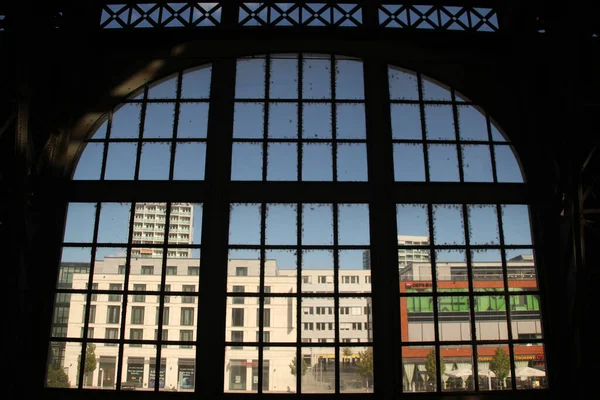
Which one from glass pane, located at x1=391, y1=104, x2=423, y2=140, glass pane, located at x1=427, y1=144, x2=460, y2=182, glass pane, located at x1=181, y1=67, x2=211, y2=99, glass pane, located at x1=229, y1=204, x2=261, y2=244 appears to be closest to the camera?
glass pane, located at x1=229, y1=204, x2=261, y2=244

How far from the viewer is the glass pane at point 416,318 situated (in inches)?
265

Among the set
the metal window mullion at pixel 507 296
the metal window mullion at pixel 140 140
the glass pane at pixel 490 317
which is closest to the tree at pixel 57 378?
the metal window mullion at pixel 140 140

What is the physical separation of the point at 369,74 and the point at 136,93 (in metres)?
3.70

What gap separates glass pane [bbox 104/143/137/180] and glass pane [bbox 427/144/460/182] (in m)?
4.53

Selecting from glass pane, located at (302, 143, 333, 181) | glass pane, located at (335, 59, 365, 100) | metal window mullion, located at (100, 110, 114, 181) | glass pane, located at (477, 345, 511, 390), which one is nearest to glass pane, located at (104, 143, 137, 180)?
metal window mullion, located at (100, 110, 114, 181)

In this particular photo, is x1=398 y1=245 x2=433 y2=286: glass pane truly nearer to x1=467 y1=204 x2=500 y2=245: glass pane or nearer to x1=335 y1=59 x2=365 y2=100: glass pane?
x1=467 y1=204 x2=500 y2=245: glass pane

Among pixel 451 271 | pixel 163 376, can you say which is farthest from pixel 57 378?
pixel 451 271

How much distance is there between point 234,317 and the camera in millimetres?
6715

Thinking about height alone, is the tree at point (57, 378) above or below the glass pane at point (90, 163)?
below

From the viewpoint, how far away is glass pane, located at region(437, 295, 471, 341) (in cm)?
678

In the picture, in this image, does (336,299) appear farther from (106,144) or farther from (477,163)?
(106,144)

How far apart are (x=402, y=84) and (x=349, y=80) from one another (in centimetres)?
85

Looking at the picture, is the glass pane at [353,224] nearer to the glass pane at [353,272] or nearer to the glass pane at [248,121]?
the glass pane at [353,272]

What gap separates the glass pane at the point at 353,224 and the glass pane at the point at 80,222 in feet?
12.0
